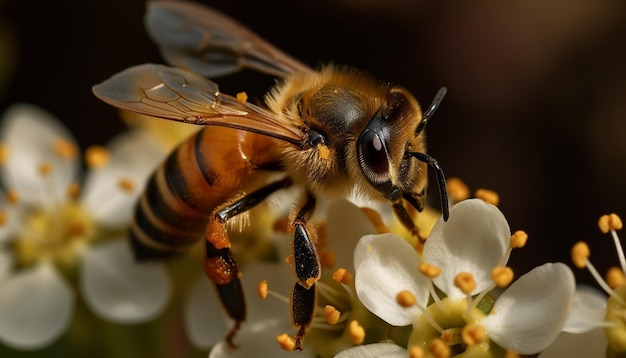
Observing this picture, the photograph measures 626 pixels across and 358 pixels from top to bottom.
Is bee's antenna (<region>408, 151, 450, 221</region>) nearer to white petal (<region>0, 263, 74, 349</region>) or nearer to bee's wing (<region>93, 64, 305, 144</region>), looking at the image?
bee's wing (<region>93, 64, 305, 144</region>)

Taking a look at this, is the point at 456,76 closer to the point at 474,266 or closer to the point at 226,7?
the point at 226,7

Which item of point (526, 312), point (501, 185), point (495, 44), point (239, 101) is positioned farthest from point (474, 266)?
point (495, 44)

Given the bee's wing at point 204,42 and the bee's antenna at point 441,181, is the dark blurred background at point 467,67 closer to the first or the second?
the bee's wing at point 204,42

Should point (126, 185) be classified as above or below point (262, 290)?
below

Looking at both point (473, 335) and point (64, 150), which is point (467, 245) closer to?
point (473, 335)

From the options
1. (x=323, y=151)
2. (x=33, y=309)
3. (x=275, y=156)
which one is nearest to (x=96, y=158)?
(x=33, y=309)

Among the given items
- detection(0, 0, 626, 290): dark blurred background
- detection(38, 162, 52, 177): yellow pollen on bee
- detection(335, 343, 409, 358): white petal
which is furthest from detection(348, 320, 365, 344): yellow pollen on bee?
detection(0, 0, 626, 290): dark blurred background
